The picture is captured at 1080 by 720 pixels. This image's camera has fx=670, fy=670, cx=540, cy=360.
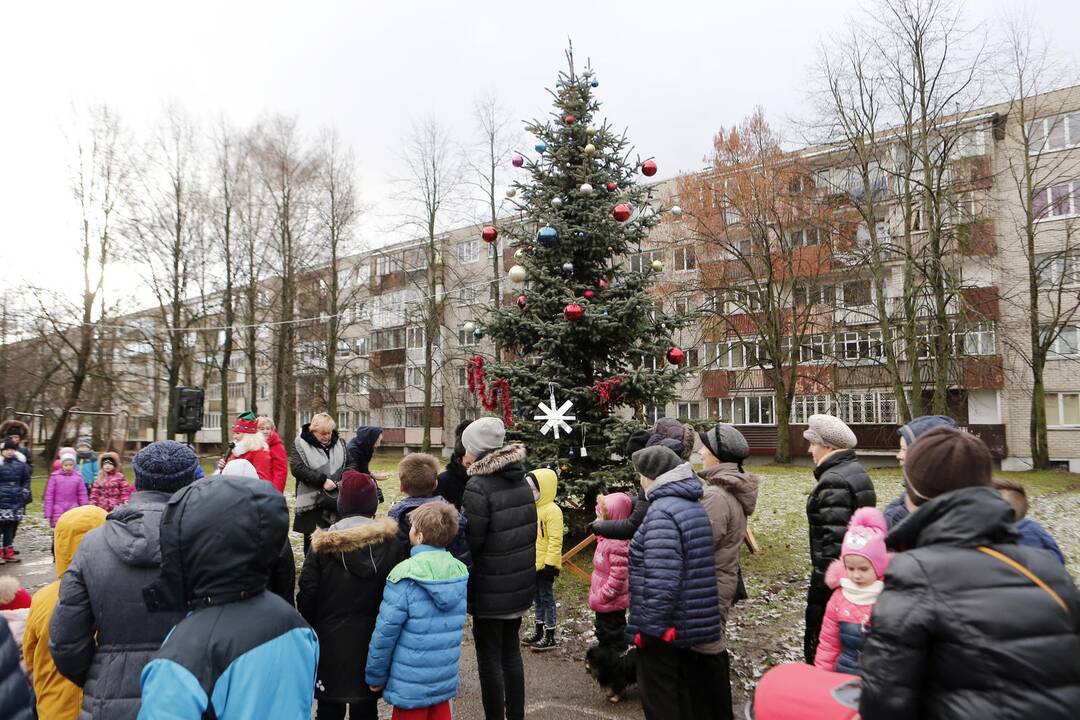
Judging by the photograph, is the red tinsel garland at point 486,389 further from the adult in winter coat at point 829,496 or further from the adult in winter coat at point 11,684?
the adult in winter coat at point 11,684

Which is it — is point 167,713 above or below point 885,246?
below

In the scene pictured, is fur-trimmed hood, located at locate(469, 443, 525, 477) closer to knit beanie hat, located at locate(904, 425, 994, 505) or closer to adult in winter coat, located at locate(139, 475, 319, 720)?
adult in winter coat, located at locate(139, 475, 319, 720)

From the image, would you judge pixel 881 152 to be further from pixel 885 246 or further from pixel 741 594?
pixel 741 594

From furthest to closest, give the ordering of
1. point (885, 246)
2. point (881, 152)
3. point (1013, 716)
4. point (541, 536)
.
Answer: point (881, 152) < point (885, 246) < point (541, 536) < point (1013, 716)

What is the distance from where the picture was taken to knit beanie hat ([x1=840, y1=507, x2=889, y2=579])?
135 inches

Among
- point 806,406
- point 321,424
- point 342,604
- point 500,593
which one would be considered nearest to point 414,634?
point 342,604

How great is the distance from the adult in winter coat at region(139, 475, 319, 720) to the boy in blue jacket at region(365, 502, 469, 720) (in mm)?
1222

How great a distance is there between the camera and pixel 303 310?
115 ft

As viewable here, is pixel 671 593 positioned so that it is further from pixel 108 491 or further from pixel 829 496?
pixel 108 491

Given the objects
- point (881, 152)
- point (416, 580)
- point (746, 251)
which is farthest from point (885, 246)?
point (416, 580)

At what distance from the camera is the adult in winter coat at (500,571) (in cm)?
439

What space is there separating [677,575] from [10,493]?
10948mm

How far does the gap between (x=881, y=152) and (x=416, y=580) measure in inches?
1116

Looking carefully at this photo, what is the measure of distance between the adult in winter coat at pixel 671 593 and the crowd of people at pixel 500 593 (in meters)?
0.01
